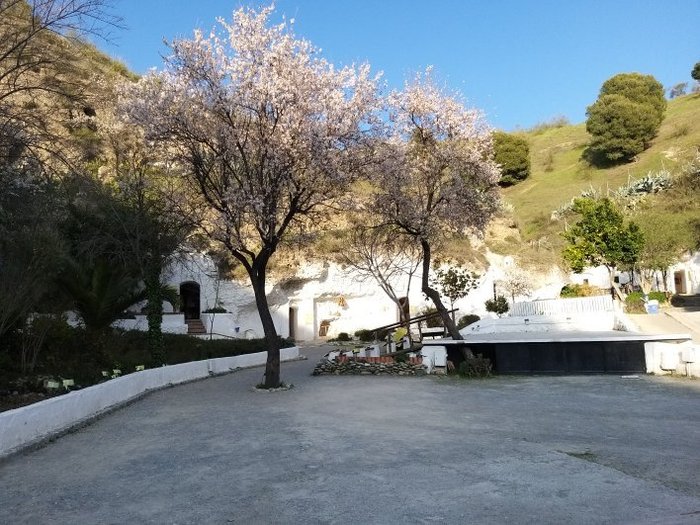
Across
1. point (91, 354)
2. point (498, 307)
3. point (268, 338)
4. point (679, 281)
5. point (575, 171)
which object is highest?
point (575, 171)

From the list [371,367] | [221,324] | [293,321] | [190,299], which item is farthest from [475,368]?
[190,299]

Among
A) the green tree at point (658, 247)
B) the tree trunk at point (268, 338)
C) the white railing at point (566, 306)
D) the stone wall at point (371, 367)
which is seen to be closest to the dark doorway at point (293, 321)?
the white railing at point (566, 306)

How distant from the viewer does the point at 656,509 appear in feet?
14.5

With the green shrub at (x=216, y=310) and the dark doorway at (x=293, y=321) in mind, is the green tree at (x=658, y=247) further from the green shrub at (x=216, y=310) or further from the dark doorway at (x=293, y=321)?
the green shrub at (x=216, y=310)

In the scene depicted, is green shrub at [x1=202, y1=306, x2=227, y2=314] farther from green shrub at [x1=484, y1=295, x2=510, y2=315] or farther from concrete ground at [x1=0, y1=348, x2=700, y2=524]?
concrete ground at [x1=0, y1=348, x2=700, y2=524]

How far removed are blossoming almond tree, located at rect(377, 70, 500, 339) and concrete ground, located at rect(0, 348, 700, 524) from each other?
7.29 metres

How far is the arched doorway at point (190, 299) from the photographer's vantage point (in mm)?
38188

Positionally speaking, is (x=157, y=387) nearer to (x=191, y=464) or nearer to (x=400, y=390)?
(x=400, y=390)

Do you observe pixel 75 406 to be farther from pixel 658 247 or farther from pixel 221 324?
pixel 658 247

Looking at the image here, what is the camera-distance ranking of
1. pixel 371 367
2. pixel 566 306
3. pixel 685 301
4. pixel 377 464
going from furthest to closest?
pixel 685 301 → pixel 566 306 → pixel 371 367 → pixel 377 464

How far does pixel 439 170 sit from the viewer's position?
17.2m

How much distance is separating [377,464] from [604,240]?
29.8 metres

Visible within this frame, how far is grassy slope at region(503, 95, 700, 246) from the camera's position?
191 feet

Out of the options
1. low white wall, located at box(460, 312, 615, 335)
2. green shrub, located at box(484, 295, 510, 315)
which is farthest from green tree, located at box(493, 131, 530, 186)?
low white wall, located at box(460, 312, 615, 335)
